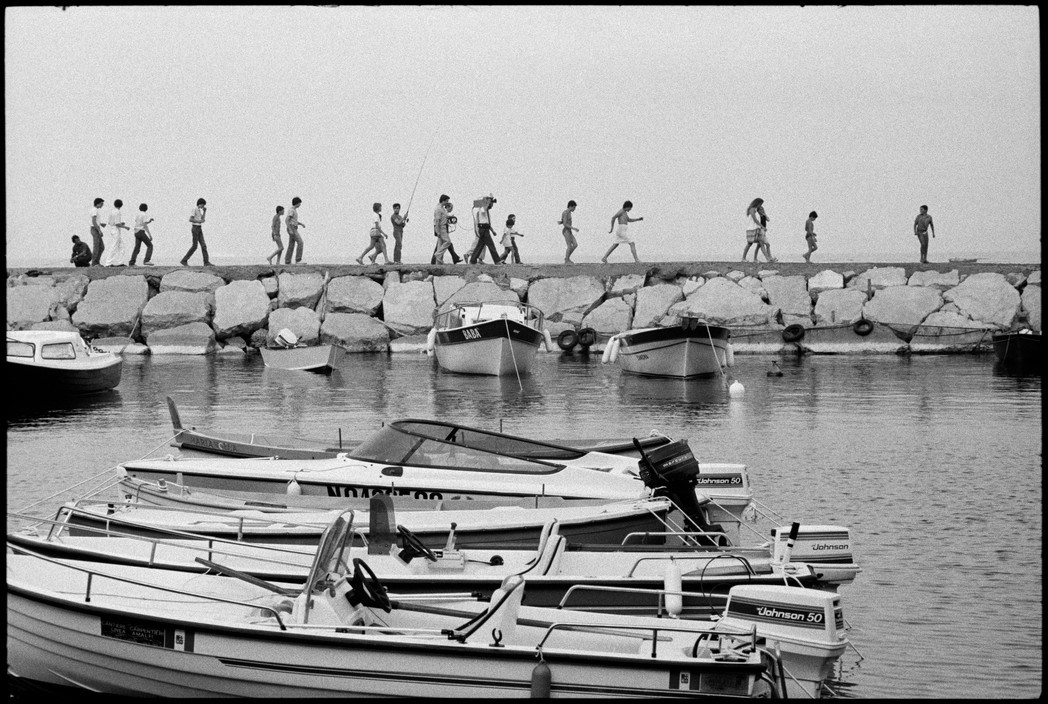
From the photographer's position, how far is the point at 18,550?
8961 mm

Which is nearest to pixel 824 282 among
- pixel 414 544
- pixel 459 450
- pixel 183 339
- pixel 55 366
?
pixel 183 339

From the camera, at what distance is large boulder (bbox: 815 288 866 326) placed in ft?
126

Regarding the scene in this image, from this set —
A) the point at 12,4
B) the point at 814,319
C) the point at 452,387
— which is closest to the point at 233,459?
the point at 12,4

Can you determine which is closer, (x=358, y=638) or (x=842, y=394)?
(x=358, y=638)

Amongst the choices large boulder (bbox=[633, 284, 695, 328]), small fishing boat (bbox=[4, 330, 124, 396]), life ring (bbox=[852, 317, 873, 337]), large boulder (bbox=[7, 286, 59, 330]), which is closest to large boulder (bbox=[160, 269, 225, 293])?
large boulder (bbox=[7, 286, 59, 330])

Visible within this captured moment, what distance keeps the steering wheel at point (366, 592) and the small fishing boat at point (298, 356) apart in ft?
81.3

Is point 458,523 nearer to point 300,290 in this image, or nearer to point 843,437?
point 843,437

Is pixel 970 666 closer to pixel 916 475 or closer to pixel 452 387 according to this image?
pixel 916 475

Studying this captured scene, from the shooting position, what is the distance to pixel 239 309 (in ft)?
126

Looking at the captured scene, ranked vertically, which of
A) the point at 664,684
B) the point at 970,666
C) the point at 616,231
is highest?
the point at 616,231

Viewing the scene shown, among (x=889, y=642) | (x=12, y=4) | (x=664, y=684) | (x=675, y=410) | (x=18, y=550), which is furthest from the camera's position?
(x=675, y=410)

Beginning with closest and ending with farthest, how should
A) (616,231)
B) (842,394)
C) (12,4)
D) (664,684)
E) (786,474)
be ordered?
1. (12,4)
2. (664,684)
3. (786,474)
4. (842,394)
5. (616,231)

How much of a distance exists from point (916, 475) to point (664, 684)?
1089 cm

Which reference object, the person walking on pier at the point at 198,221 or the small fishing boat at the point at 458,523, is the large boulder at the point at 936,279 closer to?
the person walking on pier at the point at 198,221
